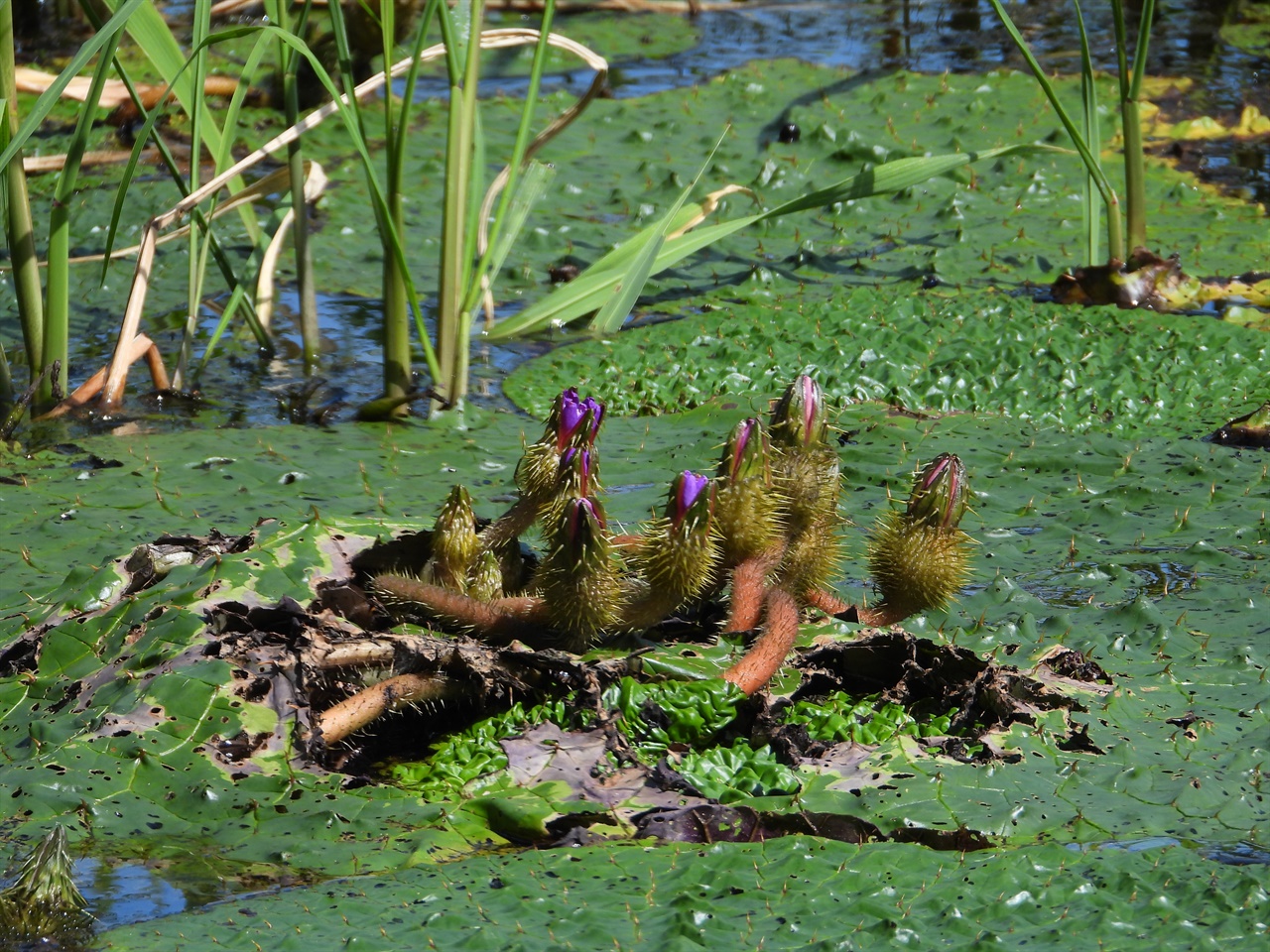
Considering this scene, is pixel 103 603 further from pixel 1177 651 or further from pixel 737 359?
pixel 737 359

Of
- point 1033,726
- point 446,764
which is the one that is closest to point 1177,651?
point 1033,726

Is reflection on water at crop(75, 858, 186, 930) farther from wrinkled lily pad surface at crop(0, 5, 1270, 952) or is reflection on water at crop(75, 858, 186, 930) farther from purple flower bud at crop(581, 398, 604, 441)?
purple flower bud at crop(581, 398, 604, 441)

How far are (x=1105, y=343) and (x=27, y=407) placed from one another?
3492 millimetres

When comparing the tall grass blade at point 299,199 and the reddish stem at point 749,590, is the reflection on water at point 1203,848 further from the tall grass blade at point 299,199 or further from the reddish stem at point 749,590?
the tall grass blade at point 299,199

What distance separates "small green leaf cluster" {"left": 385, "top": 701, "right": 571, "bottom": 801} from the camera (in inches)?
95.8

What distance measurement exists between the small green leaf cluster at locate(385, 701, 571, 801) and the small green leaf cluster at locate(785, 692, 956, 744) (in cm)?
44

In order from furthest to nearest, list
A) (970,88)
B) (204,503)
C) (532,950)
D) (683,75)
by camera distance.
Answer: (683,75), (970,88), (204,503), (532,950)

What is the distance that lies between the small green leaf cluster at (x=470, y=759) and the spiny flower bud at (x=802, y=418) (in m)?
0.65

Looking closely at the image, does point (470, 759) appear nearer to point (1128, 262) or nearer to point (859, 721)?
point (859, 721)

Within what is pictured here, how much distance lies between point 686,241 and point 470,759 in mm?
2737

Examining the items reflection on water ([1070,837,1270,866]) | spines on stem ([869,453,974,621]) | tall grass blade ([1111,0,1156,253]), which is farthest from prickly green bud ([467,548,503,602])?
tall grass blade ([1111,0,1156,253])

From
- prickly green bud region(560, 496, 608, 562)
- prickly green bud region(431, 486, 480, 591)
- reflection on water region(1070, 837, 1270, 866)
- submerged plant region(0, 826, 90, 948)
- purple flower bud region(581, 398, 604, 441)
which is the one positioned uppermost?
purple flower bud region(581, 398, 604, 441)

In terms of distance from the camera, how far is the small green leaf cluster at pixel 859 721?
257cm

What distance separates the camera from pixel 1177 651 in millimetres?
3000
